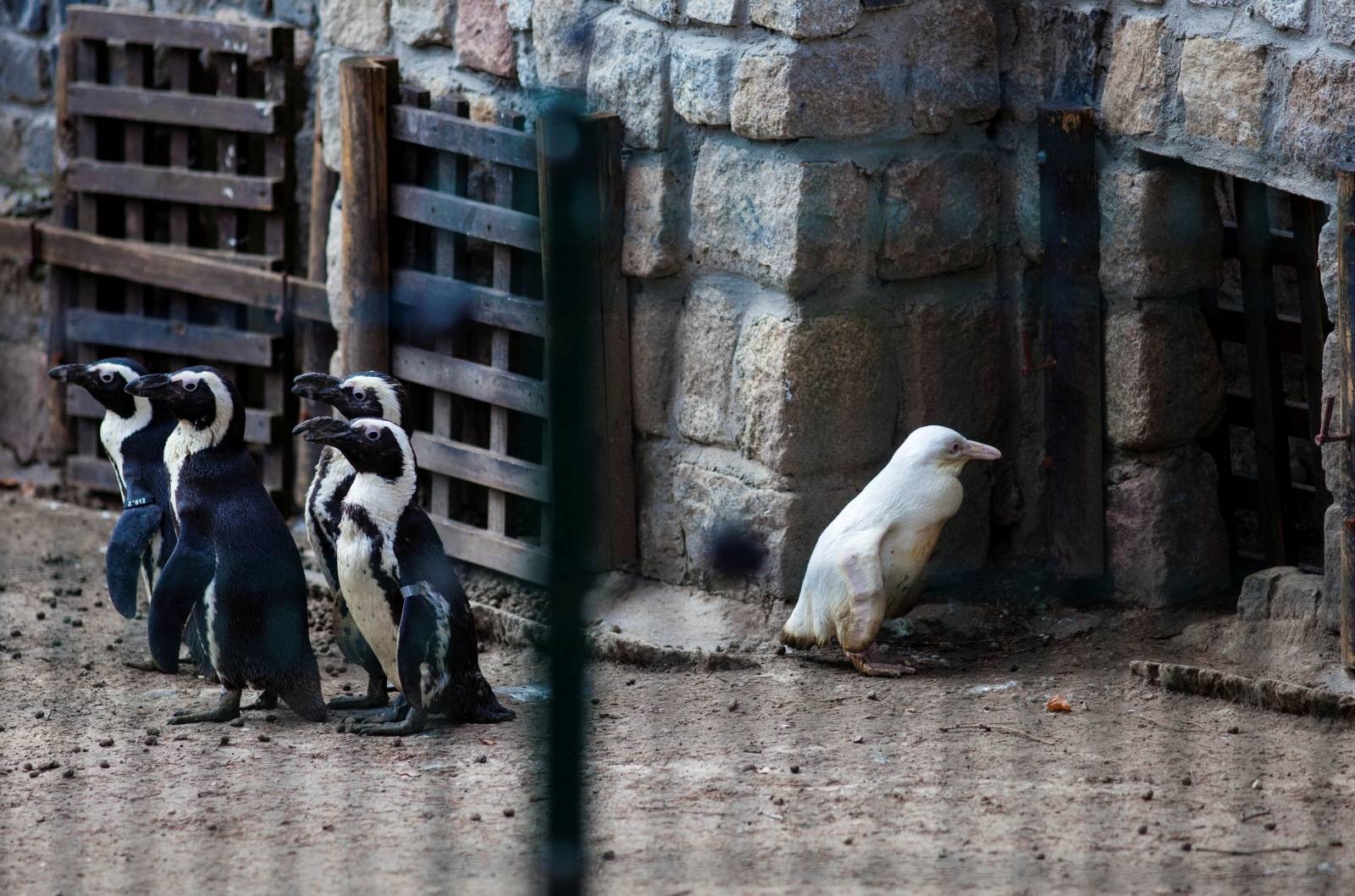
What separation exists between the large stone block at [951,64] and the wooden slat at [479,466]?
1.32 metres

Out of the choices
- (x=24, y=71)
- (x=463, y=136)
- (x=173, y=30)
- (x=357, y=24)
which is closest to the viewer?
(x=463, y=136)

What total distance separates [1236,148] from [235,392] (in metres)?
2.25

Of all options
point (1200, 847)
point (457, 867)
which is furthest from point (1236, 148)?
point (457, 867)

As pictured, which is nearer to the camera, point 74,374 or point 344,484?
point 344,484

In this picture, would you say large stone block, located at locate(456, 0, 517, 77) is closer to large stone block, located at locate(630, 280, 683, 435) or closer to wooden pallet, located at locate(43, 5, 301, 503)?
large stone block, located at locate(630, 280, 683, 435)

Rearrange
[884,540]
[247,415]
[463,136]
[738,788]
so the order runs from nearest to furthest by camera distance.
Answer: [738,788] → [884,540] → [463,136] → [247,415]

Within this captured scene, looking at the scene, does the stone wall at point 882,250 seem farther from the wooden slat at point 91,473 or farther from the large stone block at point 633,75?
the wooden slat at point 91,473

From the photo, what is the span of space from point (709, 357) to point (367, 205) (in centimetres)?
116

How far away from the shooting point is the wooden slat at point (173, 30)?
5.86 metres

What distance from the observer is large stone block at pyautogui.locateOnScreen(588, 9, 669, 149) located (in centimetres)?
451

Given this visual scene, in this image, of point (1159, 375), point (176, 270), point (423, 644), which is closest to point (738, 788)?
point (423, 644)

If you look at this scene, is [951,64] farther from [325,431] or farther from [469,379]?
[325,431]

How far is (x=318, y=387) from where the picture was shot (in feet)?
14.2

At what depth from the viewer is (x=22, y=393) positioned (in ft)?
22.0
